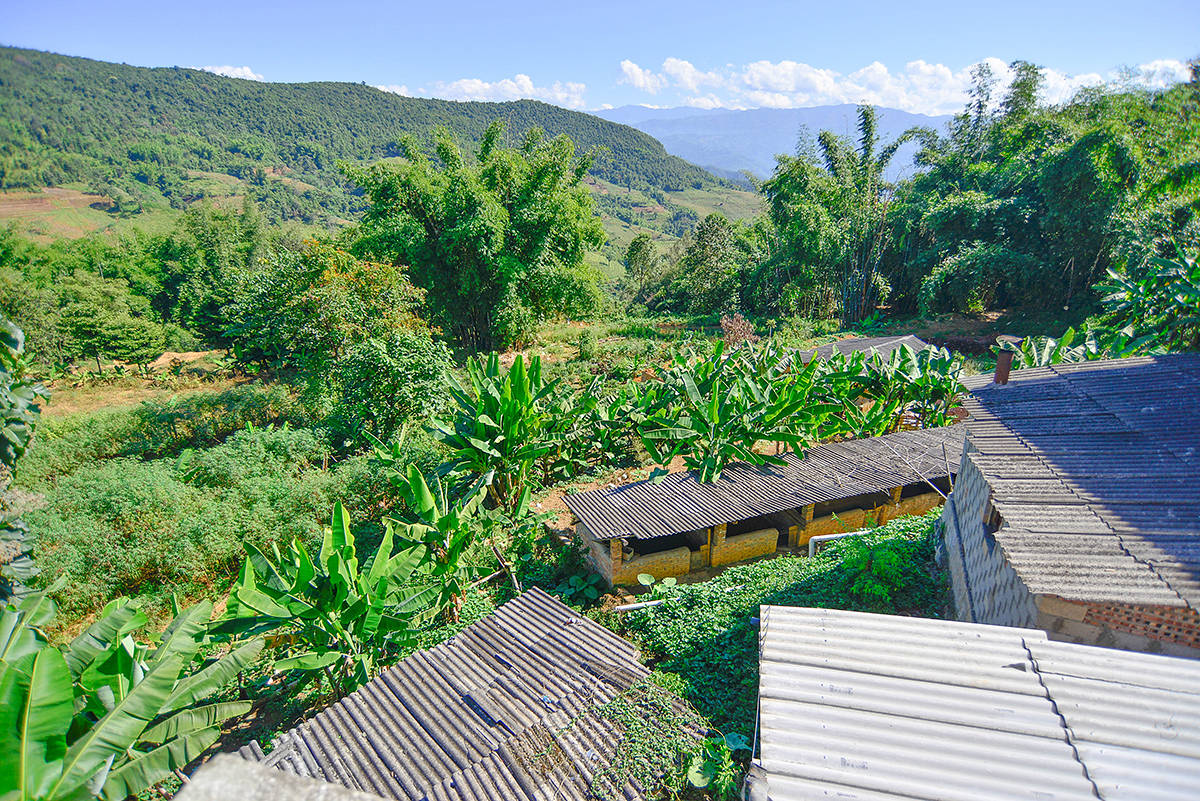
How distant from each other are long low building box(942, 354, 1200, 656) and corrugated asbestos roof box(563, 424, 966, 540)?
6.20 ft

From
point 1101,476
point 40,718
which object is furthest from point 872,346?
point 40,718

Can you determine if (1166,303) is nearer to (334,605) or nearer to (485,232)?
(334,605)

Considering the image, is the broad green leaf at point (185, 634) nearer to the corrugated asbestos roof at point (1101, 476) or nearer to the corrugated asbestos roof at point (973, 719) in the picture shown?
the corrugated asbestos roof at point (973, 719)

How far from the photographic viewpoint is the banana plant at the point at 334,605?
591 centimetres

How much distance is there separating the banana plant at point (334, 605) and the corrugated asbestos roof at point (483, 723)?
2.10 feet

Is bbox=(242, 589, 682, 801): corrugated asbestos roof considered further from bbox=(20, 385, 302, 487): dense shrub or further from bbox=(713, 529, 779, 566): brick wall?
bbox=(20, 385, 302, 487): dense shrub

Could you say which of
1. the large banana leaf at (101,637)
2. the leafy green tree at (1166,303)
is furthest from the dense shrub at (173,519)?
the leafy green tree at (1166,303)

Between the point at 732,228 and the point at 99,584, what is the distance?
33.3 meters

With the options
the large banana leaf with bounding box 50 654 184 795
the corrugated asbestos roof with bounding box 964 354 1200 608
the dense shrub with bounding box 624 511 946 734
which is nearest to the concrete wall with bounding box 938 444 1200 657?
the corrugated asbestos roof with bounding box 964 354 1200 608

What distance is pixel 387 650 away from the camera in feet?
23.7

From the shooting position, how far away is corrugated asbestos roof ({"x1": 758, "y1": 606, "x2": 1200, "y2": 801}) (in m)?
2.84

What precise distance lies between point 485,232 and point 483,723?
17.2 meters

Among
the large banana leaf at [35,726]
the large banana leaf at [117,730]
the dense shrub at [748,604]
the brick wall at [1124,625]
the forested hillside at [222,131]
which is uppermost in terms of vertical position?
the forested hillside at [222,131]

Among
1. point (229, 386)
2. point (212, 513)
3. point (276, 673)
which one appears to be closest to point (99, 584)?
point (212, 513)
